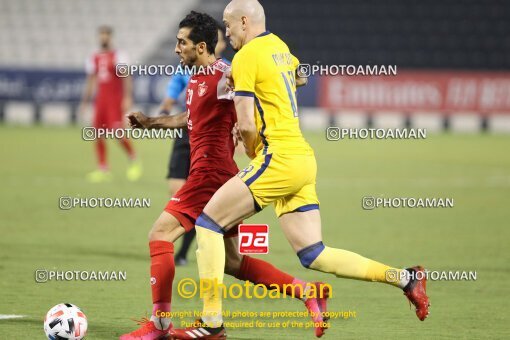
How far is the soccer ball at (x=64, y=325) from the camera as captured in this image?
21.6 feet

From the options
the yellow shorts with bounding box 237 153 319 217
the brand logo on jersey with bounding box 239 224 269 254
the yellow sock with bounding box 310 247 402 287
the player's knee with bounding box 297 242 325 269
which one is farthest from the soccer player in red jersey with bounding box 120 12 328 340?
the yellow shorts with bounding box 237 153 319 217

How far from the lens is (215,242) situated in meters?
6.62

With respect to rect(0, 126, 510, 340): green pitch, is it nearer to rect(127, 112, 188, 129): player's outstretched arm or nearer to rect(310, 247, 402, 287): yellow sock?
rect(310, 247, 402, 287): yellow sock

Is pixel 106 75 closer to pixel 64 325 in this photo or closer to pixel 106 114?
pixel 106 114

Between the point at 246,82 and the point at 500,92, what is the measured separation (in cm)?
2591

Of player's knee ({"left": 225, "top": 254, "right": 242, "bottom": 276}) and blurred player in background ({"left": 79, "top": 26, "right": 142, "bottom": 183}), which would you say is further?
blurred player in background ({"left": 79, "top": 26, "right": 142, "bottom": 183})

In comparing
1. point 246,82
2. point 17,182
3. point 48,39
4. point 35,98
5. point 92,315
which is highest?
point 48,39

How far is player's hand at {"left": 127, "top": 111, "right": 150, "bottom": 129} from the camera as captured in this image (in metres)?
7.14

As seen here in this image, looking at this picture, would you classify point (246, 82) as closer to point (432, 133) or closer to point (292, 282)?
point (292, 282)

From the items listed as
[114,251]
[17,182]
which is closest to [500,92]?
[17,182]

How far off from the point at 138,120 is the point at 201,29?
0.76 meters

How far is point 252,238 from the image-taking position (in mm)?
7461

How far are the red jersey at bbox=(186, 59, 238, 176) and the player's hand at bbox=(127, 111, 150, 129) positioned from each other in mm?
294

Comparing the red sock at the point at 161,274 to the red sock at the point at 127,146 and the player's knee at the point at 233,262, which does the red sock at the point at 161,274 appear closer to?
the player's knee at the point at 233,262
